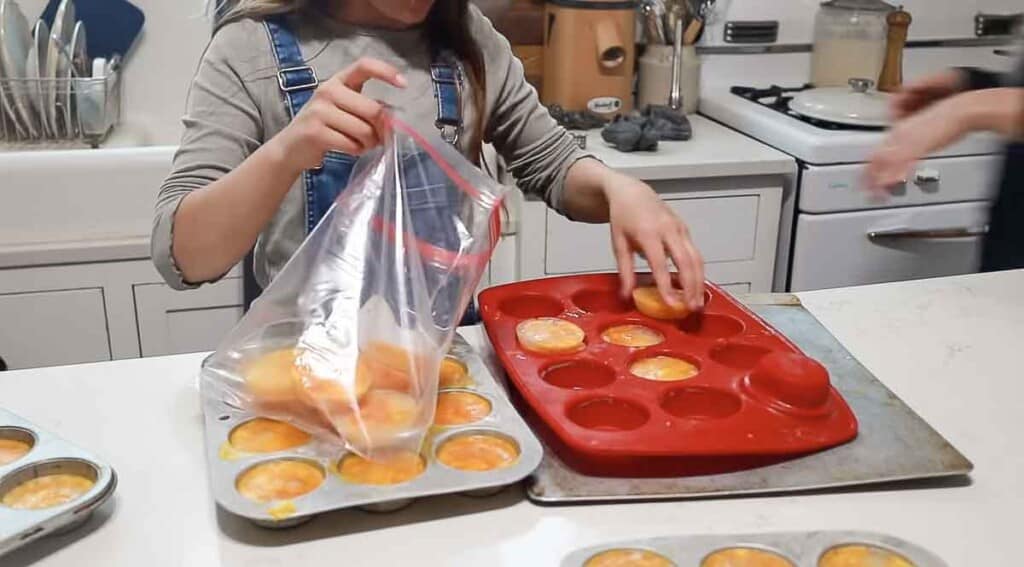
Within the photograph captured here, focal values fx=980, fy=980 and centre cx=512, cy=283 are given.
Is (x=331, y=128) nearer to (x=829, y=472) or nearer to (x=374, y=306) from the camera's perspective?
(x=374, y=306)

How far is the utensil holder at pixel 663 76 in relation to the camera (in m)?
2.08

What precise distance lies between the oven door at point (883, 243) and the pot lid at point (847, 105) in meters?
0.18

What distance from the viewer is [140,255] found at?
1.60 metres

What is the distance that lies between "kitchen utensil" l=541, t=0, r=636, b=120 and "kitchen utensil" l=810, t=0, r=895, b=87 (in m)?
0.48

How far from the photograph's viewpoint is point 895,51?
212 cm

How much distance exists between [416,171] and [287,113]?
265 millimetres

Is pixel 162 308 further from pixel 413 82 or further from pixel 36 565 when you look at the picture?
pixel 36 565

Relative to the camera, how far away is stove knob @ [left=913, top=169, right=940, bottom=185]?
1841 millimetres

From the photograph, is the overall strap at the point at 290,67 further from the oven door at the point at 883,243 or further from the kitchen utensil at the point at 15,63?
the oven door at the point at 883,243

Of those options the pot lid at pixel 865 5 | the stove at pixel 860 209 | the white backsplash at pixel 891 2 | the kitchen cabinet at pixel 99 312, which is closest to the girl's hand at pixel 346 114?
the kitchen cabinet at pixel 99 312

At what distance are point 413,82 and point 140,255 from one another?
68cm

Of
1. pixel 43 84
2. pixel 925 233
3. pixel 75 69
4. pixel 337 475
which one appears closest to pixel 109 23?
pixel 75 69

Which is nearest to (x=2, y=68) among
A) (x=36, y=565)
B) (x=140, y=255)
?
(x=140, y=255)

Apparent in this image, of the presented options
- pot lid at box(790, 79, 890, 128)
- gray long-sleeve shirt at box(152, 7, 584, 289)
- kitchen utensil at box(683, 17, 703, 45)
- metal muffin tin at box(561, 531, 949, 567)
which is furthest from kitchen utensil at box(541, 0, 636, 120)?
metal muffin tin at box(561, 531, 949, 567)
